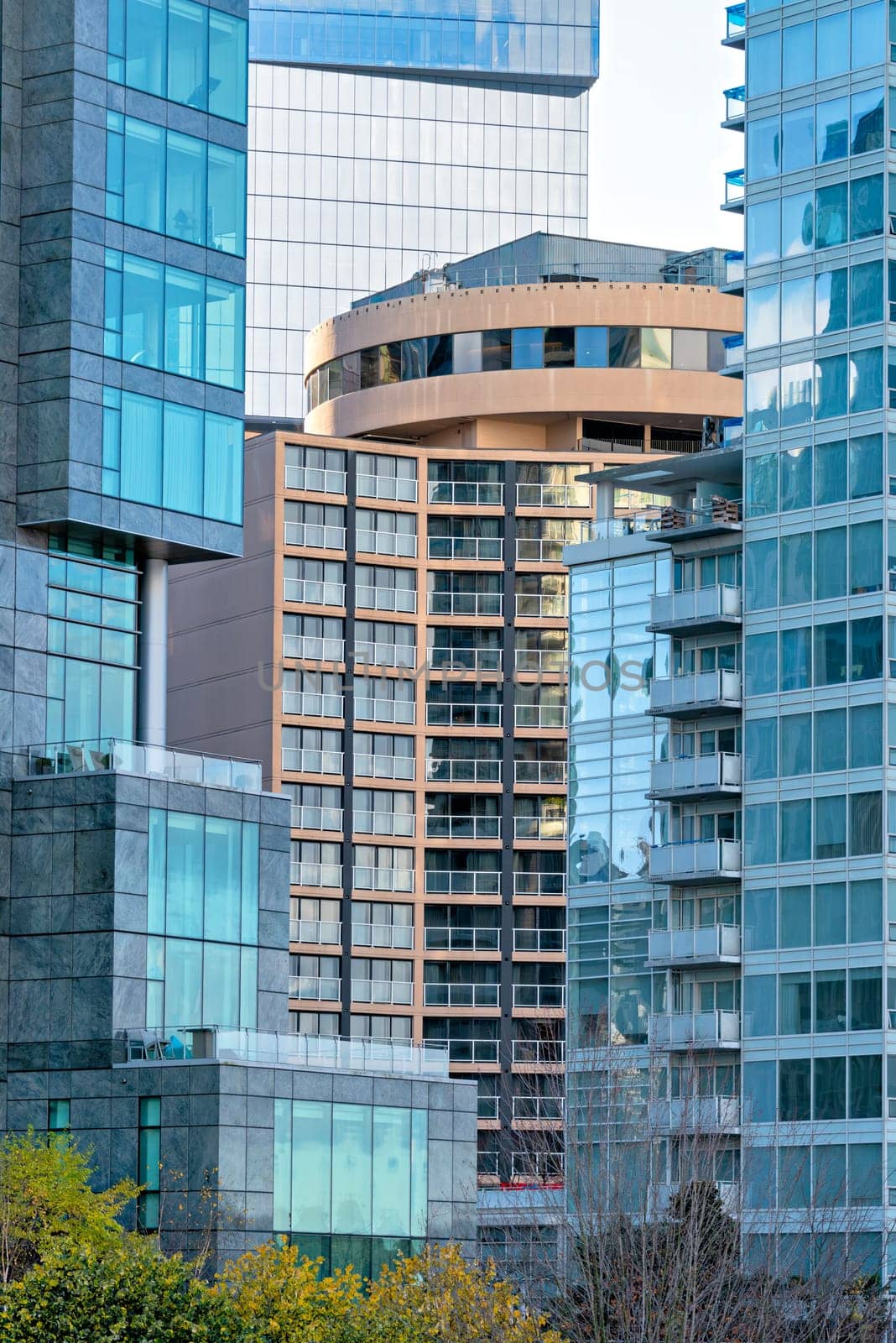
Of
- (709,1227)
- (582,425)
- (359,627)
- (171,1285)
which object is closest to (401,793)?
(359,627)

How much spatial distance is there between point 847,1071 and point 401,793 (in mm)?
51916

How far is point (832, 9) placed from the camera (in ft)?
303

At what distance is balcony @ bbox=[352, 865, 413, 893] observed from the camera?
133 meters

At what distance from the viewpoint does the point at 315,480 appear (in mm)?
134250

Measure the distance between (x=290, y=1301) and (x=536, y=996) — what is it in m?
86.8

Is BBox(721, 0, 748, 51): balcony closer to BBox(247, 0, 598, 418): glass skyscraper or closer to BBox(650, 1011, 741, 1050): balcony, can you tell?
BBox(650, 1011, 741, 1050): balcony

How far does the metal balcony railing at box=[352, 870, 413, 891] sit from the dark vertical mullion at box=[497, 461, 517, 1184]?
4673 millimetres

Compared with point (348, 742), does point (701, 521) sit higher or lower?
higher

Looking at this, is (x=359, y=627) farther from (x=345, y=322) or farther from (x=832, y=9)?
(x=832, y=9)

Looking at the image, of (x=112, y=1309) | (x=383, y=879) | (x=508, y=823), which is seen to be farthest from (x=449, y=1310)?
(x=508, y=823)

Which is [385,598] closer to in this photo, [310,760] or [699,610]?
[310,760]

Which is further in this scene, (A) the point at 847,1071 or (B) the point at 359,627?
(B) the point at 359,627

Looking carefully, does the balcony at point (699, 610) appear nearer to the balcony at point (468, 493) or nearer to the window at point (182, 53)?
the window at point (182, 53)

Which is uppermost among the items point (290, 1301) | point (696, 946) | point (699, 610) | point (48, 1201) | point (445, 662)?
point (445, 662)
